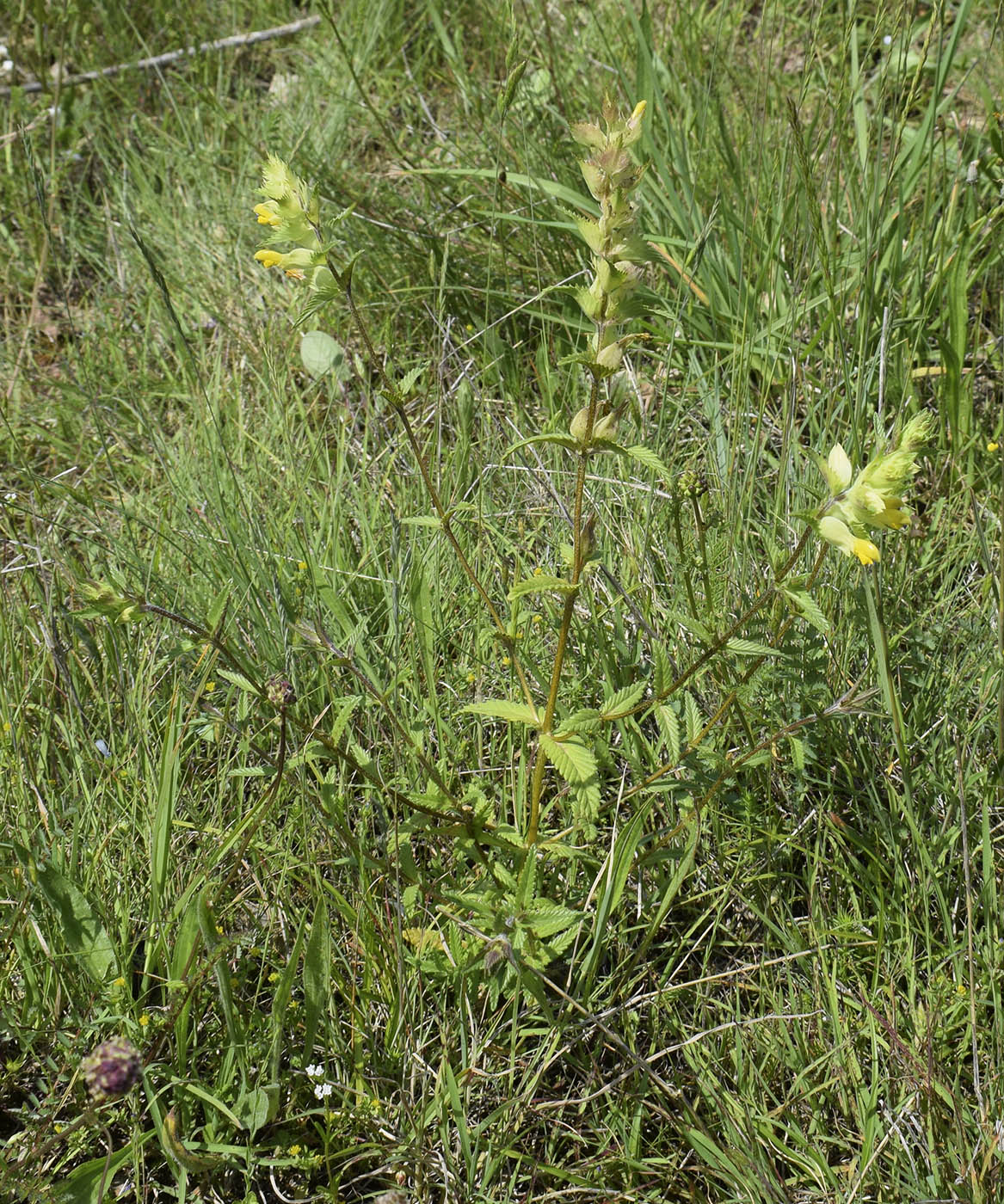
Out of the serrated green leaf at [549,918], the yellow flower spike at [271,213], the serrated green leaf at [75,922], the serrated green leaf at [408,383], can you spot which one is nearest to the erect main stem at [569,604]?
the serrated green leaf at [549,918]

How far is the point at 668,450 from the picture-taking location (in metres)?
2.51

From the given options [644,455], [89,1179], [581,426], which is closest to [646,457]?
[644,455]

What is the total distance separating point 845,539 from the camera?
1381 mm

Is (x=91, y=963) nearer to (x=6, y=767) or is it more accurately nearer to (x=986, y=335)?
(x=6, y=767)

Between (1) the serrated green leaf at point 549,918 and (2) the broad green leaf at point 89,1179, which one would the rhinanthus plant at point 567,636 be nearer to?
(1) the serrated green leaf at point 549,918

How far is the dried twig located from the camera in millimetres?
3812

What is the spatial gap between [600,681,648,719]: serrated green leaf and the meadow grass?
9 cm

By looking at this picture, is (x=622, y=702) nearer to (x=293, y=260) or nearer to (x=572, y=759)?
(x=572, y=759)

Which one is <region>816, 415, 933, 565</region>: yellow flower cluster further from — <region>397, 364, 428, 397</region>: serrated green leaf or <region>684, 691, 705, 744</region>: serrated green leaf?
<region>397, 364, 428, 397</region>: serrated green leaf

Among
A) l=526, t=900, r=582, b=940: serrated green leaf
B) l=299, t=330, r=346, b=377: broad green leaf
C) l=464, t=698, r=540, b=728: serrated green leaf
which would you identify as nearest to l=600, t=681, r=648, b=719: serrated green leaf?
l=464, t=698, r=540, b=728: serrated green leaf

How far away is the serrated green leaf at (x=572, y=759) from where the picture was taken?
4.91 feet

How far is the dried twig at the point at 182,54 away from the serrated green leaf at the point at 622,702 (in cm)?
338

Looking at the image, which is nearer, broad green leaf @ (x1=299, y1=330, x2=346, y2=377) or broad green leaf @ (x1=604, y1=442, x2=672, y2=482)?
broad green leaf @ (x1=604, y1=442, x2=672, y2=482)

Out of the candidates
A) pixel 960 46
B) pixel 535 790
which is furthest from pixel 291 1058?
pixel 960 46
